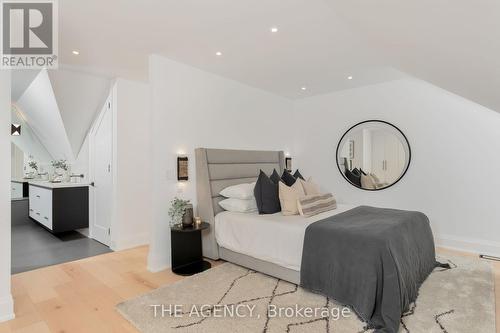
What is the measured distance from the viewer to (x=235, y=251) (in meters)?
3.14

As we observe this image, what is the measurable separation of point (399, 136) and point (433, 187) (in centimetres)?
89

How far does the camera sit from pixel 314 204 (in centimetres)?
318

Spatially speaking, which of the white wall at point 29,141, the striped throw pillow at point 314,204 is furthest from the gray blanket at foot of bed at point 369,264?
the white wall at point 29,141

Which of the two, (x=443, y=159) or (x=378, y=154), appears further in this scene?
(x=378, y=154)

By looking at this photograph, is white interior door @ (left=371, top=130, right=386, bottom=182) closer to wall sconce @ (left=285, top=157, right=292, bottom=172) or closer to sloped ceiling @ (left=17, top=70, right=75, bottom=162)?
wall sconce @ (left=285, top=157, right=292, bottom=172)

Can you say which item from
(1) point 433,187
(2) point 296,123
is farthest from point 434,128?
(2) point 296,123

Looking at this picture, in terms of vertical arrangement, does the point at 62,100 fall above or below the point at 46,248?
above

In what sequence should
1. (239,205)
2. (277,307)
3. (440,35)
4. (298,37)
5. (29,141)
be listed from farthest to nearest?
(29,141) → (239,205) → (298,37) → (277,307) → (440,35)

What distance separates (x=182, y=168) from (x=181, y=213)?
1.85 ft

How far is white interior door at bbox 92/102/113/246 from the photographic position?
13.2ft

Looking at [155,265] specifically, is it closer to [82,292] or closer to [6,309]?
[82,292]

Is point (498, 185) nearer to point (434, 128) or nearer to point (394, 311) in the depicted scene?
point (434, 128)

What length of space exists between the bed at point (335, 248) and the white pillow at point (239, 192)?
12 centimetres

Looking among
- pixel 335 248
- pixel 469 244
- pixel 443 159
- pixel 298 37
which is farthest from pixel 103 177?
pixel 469 244
